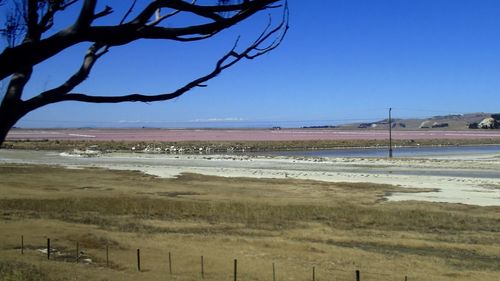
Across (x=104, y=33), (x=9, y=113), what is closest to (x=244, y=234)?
(x=9, y=113)

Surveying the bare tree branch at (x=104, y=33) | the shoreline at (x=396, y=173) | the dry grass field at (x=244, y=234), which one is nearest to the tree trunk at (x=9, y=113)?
the bare tree branch at (x=104, y=33)

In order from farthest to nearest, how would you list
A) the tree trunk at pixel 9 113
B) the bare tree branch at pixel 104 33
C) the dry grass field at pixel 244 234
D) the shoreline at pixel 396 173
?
the shoreline at pixel 396 173, the dry grass field at pixel 244 234, the tree trunk at pixel 9 113, the bare tree branch at pixel 104 33

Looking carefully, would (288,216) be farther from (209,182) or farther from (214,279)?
(209,182)

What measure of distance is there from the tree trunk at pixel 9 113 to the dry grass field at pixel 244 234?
209 inches

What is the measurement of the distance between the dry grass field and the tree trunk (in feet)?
17.4

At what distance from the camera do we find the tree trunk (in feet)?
15.0

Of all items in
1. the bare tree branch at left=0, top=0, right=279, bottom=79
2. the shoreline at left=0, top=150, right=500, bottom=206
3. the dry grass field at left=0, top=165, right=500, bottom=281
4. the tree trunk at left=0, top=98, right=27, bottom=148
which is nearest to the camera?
the bare tree branch at left=0, top=0, right=279, bottom=79

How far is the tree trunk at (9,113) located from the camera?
4.58 meters

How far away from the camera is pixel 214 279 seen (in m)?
11.8

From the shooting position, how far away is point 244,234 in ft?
58.7

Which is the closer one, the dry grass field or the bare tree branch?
the bare tree branch

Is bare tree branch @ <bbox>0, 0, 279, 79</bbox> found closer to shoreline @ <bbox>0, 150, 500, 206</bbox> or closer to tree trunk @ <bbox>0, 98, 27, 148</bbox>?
tree trunk @ <bbox>0, 98, 27, 148</bbox>

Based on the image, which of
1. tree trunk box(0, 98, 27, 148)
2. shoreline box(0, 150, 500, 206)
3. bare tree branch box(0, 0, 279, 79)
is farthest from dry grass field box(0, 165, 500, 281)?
bare tree branch box(0, 0, 279, 79)

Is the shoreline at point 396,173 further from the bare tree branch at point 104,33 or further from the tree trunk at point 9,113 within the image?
the tree trunk at point 9,113
